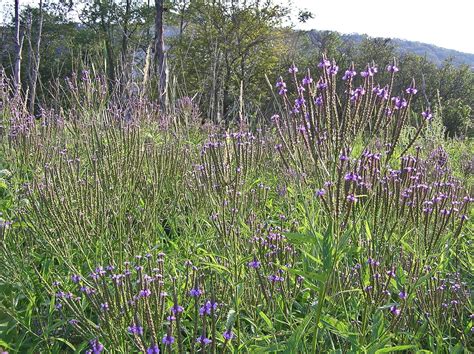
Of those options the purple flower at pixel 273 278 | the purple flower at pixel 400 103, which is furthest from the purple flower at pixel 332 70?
the purple flower at pixel 273 278

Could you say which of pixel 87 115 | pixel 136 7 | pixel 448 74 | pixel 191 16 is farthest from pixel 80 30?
pixel 87 115

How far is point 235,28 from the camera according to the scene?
22.1 metres

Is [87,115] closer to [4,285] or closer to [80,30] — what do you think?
[4,285]

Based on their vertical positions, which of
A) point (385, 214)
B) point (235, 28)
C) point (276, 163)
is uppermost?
point (235, 28)

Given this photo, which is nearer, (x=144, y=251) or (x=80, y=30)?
A: (x=144, y=251)

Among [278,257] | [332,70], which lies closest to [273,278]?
[278,257]

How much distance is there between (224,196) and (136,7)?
105 feet

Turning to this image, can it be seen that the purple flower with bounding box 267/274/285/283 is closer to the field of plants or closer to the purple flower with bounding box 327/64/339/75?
the field of plants

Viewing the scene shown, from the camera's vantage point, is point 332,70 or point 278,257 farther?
point 278,257

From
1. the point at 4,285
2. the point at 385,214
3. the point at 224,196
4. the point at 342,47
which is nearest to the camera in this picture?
the point at 385,214

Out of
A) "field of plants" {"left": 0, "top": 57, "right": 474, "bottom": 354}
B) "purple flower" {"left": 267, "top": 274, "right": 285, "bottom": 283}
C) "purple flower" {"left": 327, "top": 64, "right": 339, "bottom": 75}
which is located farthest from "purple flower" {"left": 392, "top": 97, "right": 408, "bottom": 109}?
"purple flower" {"left": 267, "top": 274, "right": 285, "bottom": 283}

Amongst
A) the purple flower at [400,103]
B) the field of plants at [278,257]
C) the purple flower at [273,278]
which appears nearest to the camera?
the field of plants at [278,257]

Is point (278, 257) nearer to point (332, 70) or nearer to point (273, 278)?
point (273, 278)

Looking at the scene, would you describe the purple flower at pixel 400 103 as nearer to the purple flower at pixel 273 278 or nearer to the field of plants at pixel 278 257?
the field of plants at pixel 278 257
